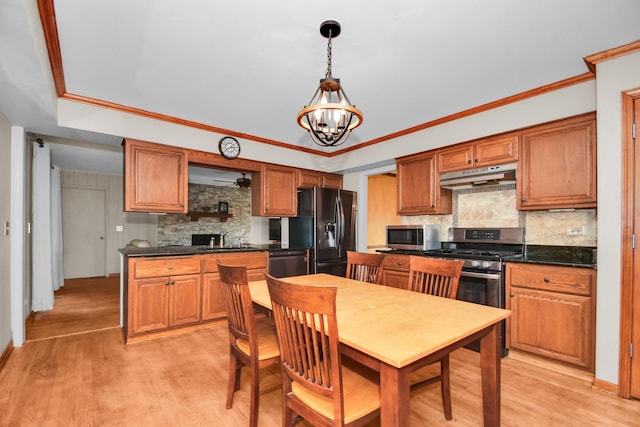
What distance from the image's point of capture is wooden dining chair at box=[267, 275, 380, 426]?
3.77 ft

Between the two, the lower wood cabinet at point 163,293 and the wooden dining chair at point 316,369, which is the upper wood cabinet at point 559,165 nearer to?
the wooden dining chair at point 316,369

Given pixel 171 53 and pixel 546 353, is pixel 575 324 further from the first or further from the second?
pixel 171 53

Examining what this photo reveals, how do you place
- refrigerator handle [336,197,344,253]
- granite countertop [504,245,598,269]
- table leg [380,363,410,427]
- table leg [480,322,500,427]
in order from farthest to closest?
1. refrigerator handle [336,197,344,253]
2. granite countertop [504,245,598,269]
3. table leg [480,322,500,427]
4. table leg [380,363,410,427]

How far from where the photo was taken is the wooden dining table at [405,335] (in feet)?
3.53

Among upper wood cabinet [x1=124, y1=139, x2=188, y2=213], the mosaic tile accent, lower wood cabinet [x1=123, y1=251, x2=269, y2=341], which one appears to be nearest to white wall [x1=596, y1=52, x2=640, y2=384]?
lower wood cabinet [x1=123, y1=251, x2=269, y2=341]

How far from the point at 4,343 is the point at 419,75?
4140 mm

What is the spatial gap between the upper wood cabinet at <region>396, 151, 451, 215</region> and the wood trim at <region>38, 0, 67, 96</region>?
3.37m

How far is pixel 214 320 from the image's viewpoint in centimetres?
359

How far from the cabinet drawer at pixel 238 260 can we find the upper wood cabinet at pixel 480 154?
2386 millimetres

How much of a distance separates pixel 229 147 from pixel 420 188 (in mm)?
2418

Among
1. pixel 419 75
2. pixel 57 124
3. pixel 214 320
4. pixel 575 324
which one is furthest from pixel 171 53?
pixel 575 324

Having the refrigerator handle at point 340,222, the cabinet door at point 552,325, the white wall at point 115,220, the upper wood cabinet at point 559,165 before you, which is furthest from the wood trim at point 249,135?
the white wall at point 115,220

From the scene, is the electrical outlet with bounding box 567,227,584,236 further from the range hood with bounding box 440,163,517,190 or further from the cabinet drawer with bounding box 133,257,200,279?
the cabinet drawer with bounding box 133,257,200,279

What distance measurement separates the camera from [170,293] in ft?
10.7
